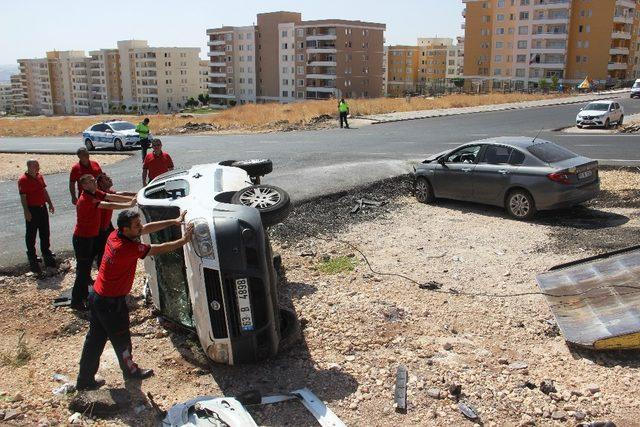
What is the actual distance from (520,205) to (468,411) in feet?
24.1

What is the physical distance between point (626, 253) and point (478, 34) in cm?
9897

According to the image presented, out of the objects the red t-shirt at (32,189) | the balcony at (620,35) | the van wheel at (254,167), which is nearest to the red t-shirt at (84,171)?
the red t-shirt at (32,189)

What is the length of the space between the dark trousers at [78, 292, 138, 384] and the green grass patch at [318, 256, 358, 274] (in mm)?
3901

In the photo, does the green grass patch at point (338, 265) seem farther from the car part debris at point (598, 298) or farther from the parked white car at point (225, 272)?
the car part debris at point (598, 298)

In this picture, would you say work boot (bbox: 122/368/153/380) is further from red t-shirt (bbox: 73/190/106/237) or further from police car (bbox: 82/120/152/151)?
police car (bbox: 82/120/152/151)

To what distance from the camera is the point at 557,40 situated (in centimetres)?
8781

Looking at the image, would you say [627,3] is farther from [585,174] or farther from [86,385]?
[86,385]

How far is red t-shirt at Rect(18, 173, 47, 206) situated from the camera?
8.59 m

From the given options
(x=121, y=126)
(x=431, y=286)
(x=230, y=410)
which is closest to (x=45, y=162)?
(x=121, y=126)

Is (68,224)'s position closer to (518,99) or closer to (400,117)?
(400,117)

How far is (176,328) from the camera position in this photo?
268 inches

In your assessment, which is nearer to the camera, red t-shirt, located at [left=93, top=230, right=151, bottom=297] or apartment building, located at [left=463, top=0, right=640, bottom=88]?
red t-shirt, located at [left=93, top=230, right=151, bottom=297]

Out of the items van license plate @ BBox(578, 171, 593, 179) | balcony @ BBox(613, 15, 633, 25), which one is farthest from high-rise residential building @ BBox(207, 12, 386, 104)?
van license plate @ BBox(578, 171, 593, 179)

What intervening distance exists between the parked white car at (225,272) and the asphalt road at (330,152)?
4520 millimetres
